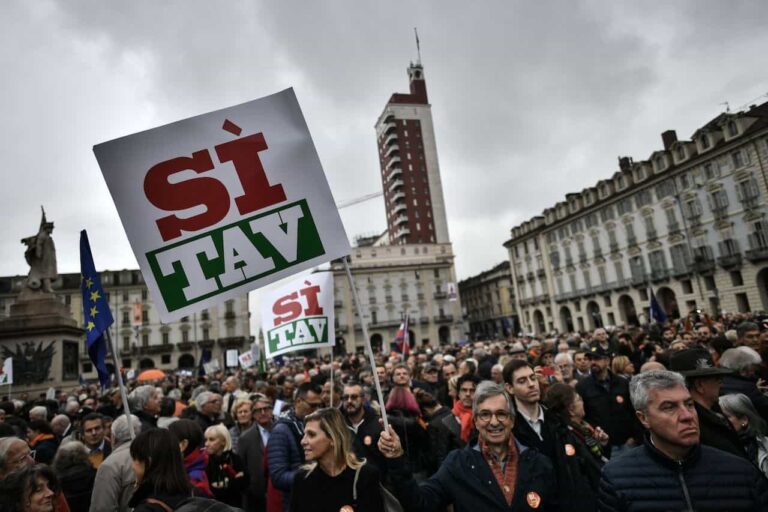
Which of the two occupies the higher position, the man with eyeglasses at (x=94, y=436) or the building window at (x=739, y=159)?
the building window at (x=739, y=159)

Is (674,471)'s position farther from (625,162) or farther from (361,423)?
(625,162)

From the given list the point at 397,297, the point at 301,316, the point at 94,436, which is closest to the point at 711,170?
the point at 397,297

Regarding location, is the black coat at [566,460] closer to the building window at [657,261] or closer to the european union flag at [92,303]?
the european union flag at [92,303]

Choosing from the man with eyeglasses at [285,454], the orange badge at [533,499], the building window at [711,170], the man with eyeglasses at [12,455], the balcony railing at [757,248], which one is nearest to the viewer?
the orange badge at [533,499]

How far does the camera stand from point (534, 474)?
2814mm

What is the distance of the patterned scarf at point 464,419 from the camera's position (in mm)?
4555

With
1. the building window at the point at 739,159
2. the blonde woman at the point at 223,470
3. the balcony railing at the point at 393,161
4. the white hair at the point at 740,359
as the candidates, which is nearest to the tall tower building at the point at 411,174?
the balcony railing at the point at 393,161

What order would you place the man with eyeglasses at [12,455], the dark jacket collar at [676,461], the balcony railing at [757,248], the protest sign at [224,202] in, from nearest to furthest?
the dark jacket collar at [676,461] → the protest sign at [224,202] → the man with eyeglasses at [12,455] → the balcony railing at [757,248]

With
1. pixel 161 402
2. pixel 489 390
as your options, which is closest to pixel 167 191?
pixel 489 390

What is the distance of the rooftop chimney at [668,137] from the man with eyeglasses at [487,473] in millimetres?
51763

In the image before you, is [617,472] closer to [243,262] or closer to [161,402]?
[243,262]

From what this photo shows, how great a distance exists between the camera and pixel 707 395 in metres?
3.45

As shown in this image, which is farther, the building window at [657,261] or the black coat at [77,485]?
the building window at [657,261]

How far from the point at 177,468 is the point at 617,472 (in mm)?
2444
